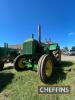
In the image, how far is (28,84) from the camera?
573 cm

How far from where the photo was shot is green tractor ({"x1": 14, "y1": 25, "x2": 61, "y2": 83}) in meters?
5.55

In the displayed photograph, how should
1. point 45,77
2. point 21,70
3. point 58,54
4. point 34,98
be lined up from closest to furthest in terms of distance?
point 34,98
point 45,77
point 21,70
point 58,54

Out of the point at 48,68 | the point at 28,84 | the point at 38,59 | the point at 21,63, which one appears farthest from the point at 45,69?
the point at 21,63

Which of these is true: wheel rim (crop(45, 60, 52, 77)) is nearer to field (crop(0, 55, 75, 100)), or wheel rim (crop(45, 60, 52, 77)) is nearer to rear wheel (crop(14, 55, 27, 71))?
field (crop(0, 55, 75, 100))

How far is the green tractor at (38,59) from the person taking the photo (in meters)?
5.55

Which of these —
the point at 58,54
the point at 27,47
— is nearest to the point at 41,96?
the point at 27,47

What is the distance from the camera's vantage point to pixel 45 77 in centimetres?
552

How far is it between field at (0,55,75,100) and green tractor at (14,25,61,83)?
16.3 inches

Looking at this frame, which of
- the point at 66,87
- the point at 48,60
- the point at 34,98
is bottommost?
the point at 34,98

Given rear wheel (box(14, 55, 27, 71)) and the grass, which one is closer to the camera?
the grass

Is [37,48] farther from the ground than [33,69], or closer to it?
farther from the ground

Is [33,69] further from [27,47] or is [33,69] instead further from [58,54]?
[58,54]

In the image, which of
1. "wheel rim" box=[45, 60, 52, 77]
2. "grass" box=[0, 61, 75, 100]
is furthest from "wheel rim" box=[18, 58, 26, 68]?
"wheel rim" box=[45, 60, 52, 77]

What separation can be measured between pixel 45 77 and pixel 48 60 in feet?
2.64
